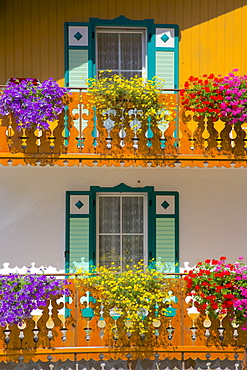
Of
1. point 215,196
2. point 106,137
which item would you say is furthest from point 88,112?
→ point 215,196

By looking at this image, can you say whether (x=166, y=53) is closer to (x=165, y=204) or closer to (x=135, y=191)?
(x=135, y=191)

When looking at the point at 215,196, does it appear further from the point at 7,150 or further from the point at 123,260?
the point at 7,150

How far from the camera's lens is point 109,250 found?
12.5 meters

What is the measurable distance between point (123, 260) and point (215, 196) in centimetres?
204

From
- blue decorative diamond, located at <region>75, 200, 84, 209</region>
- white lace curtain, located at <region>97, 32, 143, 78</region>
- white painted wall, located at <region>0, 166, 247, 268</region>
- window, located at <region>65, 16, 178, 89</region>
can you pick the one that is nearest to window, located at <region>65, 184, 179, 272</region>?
blue decorative diamond, located at <region>75, 200, 84, 209</region>

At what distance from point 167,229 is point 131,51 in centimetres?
339

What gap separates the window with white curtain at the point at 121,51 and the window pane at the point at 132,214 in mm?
2326

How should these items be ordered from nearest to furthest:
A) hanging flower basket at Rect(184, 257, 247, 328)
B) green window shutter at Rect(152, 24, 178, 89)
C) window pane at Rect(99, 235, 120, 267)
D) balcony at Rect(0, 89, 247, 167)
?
hanging flower basket at Rect(184, 257, 247, 328) < balcony at Rect(0, 89, 247, 167) < window pane at Rect(99, 235, 120, 267) < green window shutter at Rect(152, 24, 178, 89)

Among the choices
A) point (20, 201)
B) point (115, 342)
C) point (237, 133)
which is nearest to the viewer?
point (115, 342)

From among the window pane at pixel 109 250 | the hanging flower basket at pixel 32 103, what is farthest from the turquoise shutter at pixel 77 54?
the window pane at pixel 109 250

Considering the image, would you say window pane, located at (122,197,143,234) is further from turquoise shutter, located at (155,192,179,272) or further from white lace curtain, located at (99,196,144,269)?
turquoise shutter, located at (155,192,179,272)

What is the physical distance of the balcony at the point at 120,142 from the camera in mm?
11008

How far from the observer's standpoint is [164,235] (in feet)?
40.8

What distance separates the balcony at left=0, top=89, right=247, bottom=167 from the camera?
1101 cm
